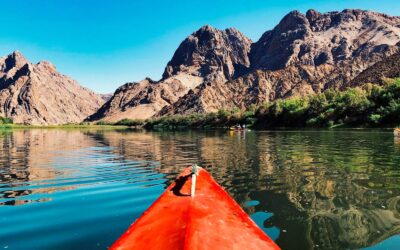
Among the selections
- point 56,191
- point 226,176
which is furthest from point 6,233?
point 226,176

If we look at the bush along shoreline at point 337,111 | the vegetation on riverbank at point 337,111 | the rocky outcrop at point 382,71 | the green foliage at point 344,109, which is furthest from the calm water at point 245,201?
the rocky outcrop at point 382,71

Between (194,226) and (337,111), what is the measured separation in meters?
95.0

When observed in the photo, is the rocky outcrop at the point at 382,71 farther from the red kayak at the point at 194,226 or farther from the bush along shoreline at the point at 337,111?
the red kayak at the point at 194,226

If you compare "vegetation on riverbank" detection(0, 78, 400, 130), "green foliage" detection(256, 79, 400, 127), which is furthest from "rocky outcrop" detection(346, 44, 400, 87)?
"green foliage" detection(256, 79, 400, 127)

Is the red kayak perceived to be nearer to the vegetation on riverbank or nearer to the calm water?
the calm water

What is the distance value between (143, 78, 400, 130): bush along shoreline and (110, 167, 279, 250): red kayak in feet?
247

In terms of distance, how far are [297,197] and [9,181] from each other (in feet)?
40.8

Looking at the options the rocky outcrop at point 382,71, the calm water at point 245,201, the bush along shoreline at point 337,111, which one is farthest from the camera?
the rocky outcrop at point 382,71

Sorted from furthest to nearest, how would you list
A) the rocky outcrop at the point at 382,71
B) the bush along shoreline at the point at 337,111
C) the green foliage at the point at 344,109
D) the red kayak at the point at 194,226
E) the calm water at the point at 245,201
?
the rocky outcrop at the point at 382,71 < the bush along shoreline at the point at 337,111 < the green foliage at the point at 344,109 < the calm water at the point at 245,201 < the red kayak at the point at 194,226

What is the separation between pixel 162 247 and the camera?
5121 millimetres

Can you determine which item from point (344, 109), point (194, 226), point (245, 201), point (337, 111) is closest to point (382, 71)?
point (337, 111)

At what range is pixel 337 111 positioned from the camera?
94125 millimetres

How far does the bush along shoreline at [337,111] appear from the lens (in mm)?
79375

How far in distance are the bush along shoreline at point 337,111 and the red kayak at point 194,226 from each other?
247 ft
